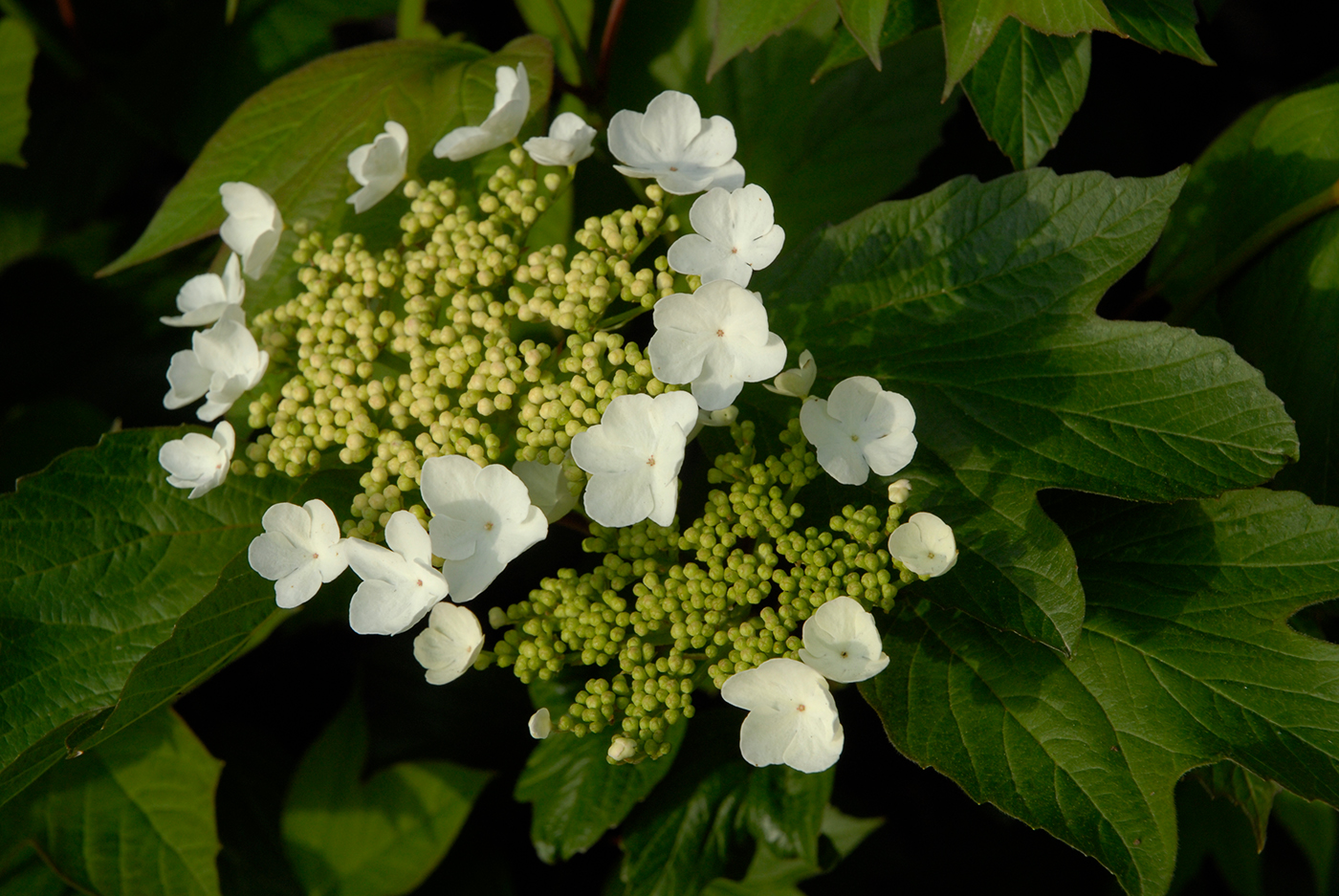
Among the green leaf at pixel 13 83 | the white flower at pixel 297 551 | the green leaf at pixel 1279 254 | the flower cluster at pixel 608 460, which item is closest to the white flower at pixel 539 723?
the flower cluster at pixel 608 460

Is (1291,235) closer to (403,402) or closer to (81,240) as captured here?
(403,402)

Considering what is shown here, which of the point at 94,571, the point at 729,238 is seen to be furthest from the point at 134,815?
the point at 729,238

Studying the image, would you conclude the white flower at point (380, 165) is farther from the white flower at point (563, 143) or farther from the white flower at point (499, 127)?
the white flower at point (563, 143)

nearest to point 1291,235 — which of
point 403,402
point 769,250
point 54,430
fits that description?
point 769,250

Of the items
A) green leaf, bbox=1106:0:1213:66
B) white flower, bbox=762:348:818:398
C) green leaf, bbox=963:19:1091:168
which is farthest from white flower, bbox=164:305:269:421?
green leaf, bbox=1106:0:1213:66

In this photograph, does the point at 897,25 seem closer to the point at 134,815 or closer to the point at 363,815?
the point at 363,815
